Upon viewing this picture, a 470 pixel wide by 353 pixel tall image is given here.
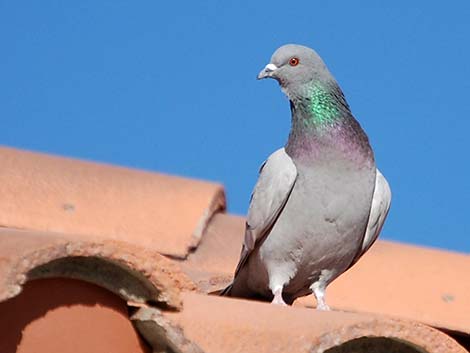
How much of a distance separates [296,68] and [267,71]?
0.13 m

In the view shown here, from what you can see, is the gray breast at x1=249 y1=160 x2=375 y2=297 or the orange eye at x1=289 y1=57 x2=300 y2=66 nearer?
the gray breast at x1=249 y1=160 x2=375 y2=297

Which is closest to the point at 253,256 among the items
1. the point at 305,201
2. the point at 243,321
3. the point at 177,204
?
the point at 305,201

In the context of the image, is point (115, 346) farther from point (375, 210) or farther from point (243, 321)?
point (375, 210)

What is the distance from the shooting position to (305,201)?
561cm

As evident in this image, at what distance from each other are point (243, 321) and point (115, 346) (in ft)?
1.20

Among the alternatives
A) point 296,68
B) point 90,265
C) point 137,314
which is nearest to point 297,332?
point 137,314

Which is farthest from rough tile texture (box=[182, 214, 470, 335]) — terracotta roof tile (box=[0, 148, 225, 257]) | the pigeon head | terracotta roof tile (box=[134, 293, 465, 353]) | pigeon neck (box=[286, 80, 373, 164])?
terracotta roof tile (box=[134, 293, 465, 353])

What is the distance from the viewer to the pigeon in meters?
5.61

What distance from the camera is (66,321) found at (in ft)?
12.1

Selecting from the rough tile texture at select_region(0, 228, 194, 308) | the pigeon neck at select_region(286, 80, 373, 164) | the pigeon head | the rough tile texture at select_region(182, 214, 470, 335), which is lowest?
the rough tile texture at select_region(182, 214, 470, 335)

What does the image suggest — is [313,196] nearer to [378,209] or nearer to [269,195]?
[269,195]

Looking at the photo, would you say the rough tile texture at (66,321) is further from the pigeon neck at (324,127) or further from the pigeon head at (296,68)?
the pigeon head at (296,68)

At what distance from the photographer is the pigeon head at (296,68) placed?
5.80m

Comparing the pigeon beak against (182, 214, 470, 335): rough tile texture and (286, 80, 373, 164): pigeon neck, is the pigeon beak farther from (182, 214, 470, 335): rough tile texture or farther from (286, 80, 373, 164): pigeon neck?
(182, 214, 470, 335): rough tile texture
